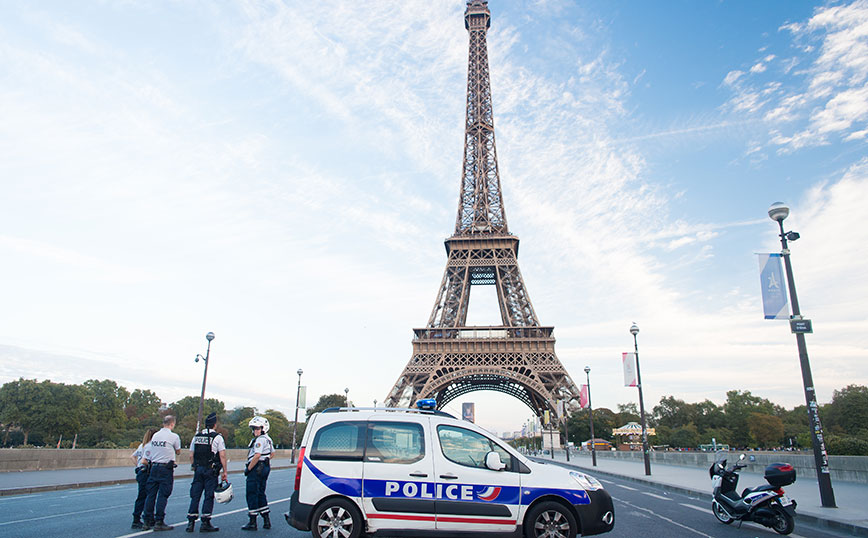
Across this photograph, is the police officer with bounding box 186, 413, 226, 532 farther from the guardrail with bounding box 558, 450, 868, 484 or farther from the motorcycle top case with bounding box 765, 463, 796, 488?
the guardrail with bounding box 558, 450, 868, 484

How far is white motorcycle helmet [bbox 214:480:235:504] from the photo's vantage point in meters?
8.27

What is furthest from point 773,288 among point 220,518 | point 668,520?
point 220,518

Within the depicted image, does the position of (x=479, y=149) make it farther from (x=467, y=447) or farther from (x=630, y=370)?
(x=467, y=447)

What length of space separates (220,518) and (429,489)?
205 inches

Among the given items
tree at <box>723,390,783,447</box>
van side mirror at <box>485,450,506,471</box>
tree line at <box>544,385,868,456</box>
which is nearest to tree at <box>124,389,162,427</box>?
tree line at <box>544,385,868,456</box>

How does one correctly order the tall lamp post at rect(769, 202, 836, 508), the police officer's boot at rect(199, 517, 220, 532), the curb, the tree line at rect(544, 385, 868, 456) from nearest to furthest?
the police officer's boot at rect(199, 517, 220, 532) < the tall lamp post at rect(769, 202, 836, 508) < the curb < the tree line at rect(544, 385, 868, 456)

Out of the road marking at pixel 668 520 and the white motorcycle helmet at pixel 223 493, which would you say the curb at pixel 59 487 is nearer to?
the white motorcycle helmet at pixel 223 493

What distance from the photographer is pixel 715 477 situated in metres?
10.7

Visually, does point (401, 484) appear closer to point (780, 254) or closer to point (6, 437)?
point (780, 254)

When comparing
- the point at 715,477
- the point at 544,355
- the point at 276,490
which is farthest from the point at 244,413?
the point at 715,477

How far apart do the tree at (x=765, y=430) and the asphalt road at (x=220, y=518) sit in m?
73.7

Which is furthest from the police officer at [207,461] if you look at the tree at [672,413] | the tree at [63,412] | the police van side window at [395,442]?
the tree at [672,413]

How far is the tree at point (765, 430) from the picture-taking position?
75.2 metres

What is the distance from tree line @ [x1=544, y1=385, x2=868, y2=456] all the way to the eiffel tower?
587 cm
